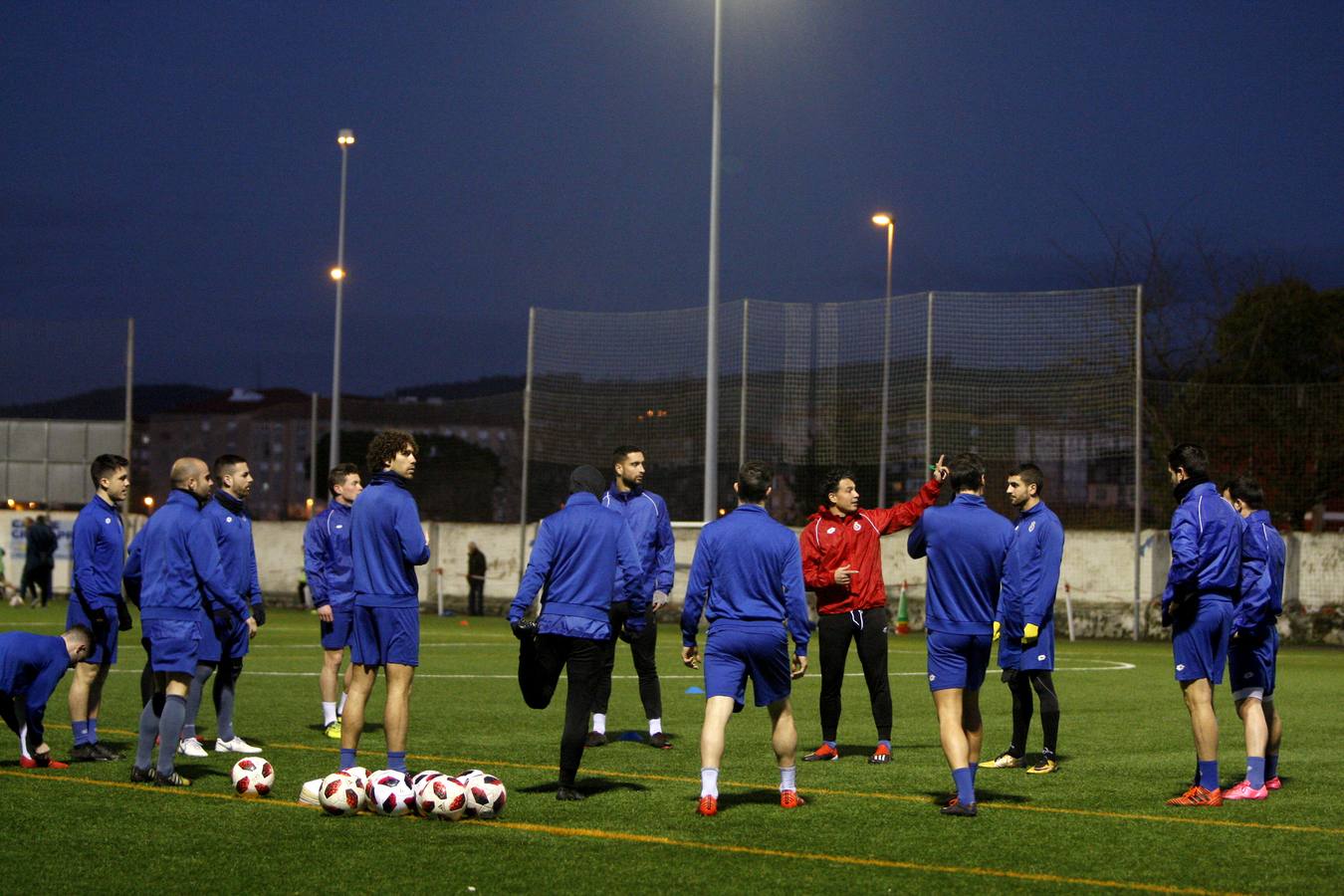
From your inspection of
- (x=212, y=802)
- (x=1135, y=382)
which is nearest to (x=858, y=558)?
(x=212, y=802)

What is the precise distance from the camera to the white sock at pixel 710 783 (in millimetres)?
9148

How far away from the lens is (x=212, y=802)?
31.4 feet

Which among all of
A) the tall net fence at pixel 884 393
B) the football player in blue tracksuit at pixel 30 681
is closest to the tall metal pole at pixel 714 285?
the tall net fence at pixel 884 393

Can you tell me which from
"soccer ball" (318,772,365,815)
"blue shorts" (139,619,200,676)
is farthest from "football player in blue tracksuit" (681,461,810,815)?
"blue shorts" (139,619,200,676)

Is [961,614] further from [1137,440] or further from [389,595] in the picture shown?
[1137,440]

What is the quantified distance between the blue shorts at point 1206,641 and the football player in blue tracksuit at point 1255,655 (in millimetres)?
249

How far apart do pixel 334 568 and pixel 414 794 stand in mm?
4513

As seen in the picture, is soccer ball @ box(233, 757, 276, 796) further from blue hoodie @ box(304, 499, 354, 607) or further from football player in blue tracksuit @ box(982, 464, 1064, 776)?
football player in blue tracksuit @ box(982, 464, 1064, 776)

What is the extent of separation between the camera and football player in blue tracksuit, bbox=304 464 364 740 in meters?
13.3

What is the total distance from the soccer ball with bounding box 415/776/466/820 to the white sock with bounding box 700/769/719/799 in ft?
4.44

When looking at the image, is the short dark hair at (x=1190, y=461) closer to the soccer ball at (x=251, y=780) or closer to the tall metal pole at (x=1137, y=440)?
the soccer ball at (x=251, y=780)

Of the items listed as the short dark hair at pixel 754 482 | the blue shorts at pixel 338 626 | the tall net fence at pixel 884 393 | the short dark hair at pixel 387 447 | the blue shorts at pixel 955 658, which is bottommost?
the blue shorts at pixel 338 626

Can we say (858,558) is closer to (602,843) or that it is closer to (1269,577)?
(1269,577)

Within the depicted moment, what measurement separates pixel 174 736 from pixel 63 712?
202 inches
